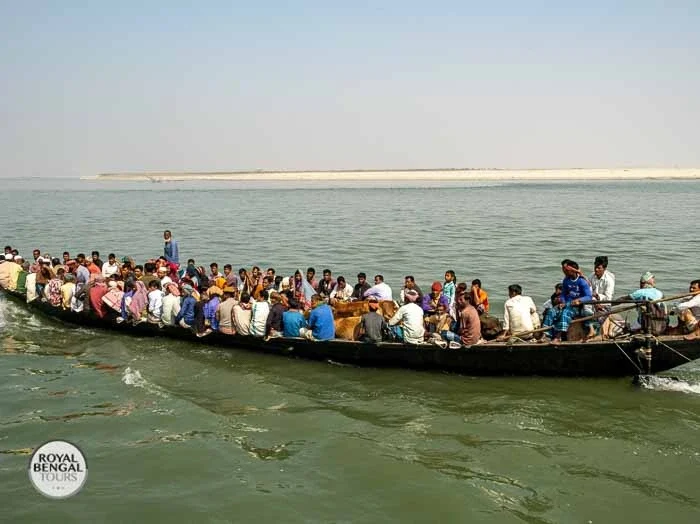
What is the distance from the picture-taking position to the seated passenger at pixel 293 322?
12.7 metres

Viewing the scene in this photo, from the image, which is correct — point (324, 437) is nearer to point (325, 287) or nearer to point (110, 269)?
point (325, 287)

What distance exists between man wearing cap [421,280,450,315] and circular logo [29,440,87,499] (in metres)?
7.12

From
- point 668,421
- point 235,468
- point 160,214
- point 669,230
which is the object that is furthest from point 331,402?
point 160,214

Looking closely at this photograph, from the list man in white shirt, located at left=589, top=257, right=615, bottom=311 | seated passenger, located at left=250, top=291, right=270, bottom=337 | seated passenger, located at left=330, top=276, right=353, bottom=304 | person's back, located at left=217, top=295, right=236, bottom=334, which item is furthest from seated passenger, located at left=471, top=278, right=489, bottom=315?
person's back, located at left=217, top=295, right=236, bottom=334

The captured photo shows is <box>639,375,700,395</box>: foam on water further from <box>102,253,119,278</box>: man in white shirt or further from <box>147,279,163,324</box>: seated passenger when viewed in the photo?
<box>102,253,119,278</box>: man in white shirt

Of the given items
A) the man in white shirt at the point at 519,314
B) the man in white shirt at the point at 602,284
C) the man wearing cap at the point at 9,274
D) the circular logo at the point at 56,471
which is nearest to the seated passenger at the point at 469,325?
the man in white shirt at the point at 519,314

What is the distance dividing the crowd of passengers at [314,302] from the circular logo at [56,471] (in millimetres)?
5531

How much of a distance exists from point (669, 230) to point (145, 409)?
110 feet

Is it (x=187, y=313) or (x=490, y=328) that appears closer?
(x=490, y=328)

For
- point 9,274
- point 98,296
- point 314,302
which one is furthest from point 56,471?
point 9,274

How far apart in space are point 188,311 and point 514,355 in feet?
23.0

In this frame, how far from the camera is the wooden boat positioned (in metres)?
10.4

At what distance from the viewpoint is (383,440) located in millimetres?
9516

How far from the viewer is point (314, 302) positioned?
14211 mm
